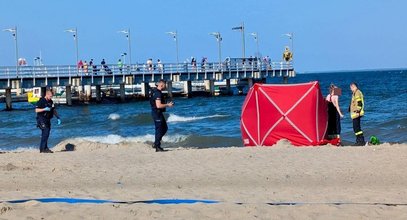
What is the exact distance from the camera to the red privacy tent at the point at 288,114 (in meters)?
14.3

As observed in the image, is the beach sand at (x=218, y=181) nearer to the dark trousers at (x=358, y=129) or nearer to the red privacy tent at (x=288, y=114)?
the red privacy tent at (x=288, y=114)

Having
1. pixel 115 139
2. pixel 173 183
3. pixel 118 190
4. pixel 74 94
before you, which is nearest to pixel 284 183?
pixel 173 183

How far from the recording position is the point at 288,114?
14375 mm

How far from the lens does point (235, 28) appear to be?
69750 mm

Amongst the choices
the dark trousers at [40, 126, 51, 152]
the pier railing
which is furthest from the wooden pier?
the dark trousers at [40, 126, 51, 152]

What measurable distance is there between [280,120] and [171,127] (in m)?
10.8

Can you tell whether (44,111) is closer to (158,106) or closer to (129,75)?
(158,106)

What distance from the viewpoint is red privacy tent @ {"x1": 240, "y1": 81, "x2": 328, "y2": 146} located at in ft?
46.8

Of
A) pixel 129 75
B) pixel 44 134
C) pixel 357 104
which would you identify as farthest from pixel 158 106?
pixel 129 75

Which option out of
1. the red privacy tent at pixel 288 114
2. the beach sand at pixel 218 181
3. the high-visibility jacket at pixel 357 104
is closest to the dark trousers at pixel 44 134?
the beach sand at pixel 218 181

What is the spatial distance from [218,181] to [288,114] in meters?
4.87

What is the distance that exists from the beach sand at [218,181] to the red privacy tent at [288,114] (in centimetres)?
47

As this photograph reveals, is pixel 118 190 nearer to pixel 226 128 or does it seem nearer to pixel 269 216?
pixel 269 216

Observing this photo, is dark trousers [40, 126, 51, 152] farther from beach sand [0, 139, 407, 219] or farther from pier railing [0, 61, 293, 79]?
pier railing [0, 61, 293, 79]
